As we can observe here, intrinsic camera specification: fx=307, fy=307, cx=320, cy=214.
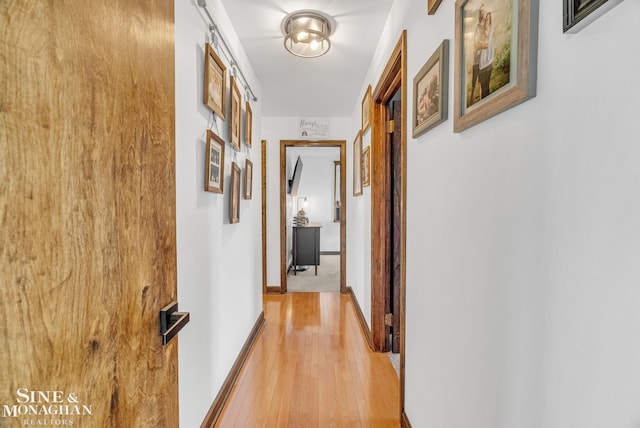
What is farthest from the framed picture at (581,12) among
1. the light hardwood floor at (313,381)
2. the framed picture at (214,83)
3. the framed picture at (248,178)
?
the framed picture at (248,178)

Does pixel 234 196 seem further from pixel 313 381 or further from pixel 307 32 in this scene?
pixel 313 381

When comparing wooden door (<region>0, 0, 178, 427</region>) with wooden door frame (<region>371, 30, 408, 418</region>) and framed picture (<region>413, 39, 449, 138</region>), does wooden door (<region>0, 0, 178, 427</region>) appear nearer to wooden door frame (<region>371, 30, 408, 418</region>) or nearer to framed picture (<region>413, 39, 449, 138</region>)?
framed picture (<region>413, 39, 449, 138</region>)

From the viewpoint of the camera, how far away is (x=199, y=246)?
150 cm

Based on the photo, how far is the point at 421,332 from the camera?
1.41 m

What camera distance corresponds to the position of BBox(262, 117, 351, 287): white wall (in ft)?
13.9

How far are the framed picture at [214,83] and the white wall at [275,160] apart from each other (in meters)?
2.43

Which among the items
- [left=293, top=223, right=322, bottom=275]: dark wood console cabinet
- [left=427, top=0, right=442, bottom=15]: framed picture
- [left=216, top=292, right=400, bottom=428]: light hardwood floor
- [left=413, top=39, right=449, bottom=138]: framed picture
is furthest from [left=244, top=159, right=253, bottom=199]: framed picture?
[left=293, top=223, right=322, bottom=275]: dark wood console cabinet

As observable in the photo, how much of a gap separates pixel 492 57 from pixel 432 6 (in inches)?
23.4

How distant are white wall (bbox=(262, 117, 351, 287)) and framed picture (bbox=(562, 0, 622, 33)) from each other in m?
3.70

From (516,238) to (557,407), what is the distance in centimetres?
35

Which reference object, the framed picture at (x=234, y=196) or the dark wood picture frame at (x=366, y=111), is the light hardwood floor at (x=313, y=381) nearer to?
the framed picture at (x=234, y=196)

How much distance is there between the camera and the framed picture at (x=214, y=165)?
1543 millimetres

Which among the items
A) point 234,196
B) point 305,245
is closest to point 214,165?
point 234,196

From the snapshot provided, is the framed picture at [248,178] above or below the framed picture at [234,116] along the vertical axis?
below
